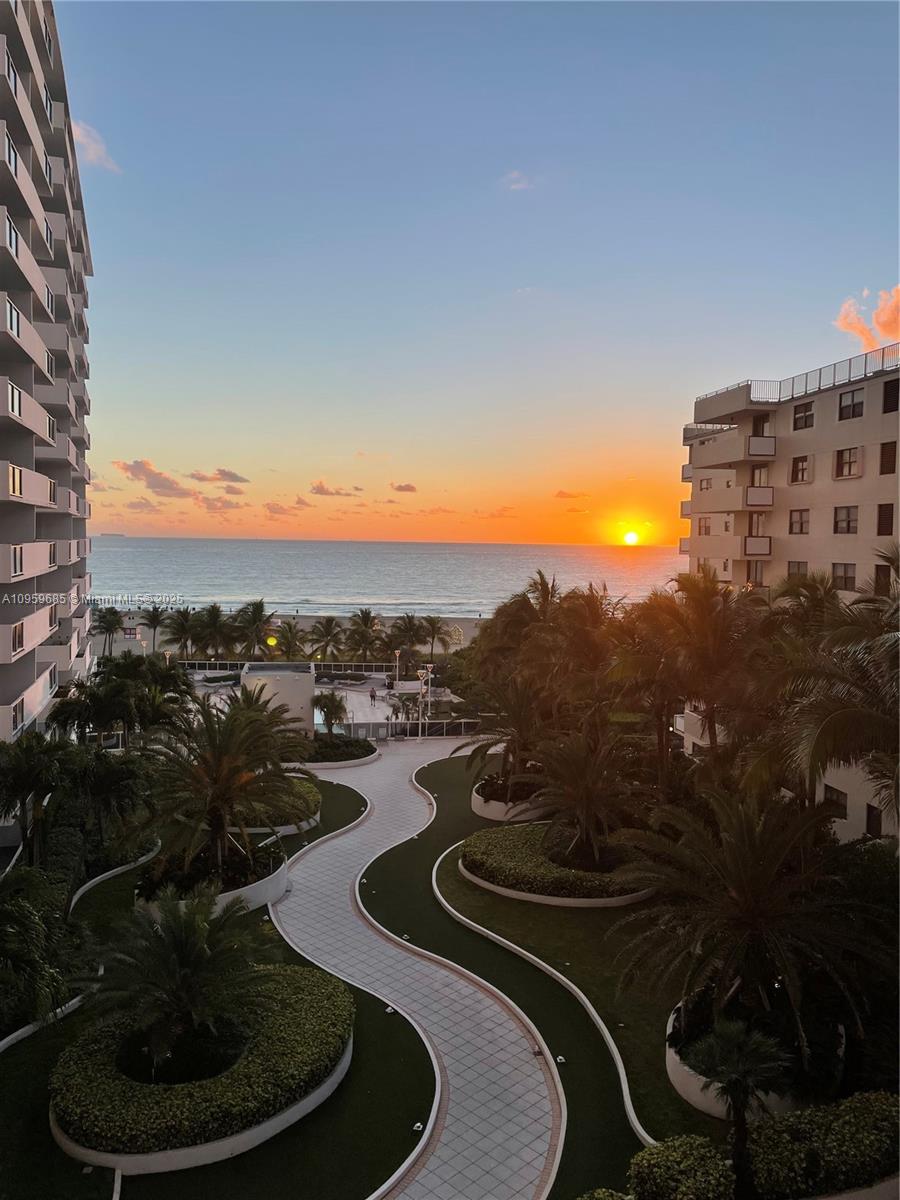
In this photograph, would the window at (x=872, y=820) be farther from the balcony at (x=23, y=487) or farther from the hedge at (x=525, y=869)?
the balcony at (x=23, y=487)

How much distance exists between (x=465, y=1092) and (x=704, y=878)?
5.09 metres

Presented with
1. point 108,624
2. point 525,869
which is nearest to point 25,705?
point 525,869

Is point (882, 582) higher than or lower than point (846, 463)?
lower

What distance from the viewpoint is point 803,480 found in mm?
29781

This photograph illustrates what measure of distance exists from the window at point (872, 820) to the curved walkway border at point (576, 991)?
8.39 meters

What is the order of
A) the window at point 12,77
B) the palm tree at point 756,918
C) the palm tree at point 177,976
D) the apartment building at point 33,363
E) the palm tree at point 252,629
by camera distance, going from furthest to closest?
the palm tree at point 252,629, the apartment building at point 33,363, the window at point 12,77, the palm tree at point 177,976, the palm tree at point 756,918

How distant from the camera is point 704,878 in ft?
45.0

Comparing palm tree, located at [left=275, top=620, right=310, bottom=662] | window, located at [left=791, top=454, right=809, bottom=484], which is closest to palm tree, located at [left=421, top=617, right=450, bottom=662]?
palm tree, located at [left=275, top=620, right=310, bottom=662]

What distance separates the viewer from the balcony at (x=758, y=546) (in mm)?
31653

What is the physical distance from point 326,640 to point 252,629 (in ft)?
18.7

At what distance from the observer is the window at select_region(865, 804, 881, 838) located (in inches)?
762

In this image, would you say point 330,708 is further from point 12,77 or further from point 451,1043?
point 12,77

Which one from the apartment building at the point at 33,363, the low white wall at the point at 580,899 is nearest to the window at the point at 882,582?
the low white wall at the point at 580,899

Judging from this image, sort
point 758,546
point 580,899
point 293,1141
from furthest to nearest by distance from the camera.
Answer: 1. point 758,546
2. point 580,899
3. point 293,1141
